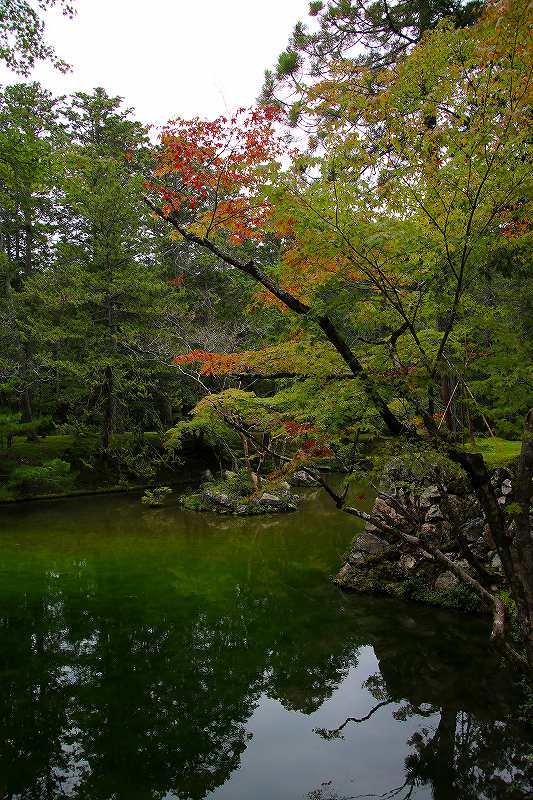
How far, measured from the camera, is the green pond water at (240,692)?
14.0 ft

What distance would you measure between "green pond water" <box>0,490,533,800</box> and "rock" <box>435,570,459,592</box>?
0.53m

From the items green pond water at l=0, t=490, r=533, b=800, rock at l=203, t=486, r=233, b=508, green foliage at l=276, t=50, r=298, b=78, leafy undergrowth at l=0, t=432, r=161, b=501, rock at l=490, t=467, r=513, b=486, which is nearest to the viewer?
green pond water at l=0, t=490, r=533, b=800

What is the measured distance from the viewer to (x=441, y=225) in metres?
4.04

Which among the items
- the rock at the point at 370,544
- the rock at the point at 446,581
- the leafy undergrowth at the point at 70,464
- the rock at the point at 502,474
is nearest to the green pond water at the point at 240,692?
the rock at the point at 446,581

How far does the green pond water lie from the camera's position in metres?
4.27

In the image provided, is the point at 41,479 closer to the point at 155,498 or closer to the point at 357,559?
the point at 155,498

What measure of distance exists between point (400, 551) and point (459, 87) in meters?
6.87

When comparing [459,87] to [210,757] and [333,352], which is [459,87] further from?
[210,757]

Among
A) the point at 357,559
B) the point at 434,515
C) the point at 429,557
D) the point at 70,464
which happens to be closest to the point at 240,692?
the point at 429,557

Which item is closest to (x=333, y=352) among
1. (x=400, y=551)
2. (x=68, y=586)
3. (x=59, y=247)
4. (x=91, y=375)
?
(x=400, y=551)

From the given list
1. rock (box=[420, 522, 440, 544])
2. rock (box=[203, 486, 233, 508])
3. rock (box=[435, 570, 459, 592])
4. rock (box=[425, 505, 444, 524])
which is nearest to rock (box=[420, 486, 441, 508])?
rock (box=[425, 505, 444, 524])

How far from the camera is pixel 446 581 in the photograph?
788 centimetres

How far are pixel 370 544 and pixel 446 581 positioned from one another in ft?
4.94

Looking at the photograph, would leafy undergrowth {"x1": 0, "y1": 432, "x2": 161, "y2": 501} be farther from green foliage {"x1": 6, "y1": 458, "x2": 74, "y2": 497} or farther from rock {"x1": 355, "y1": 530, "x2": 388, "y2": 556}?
rock {"x1": 355, "y1": 530, "x2": 388, "y2": 556}
